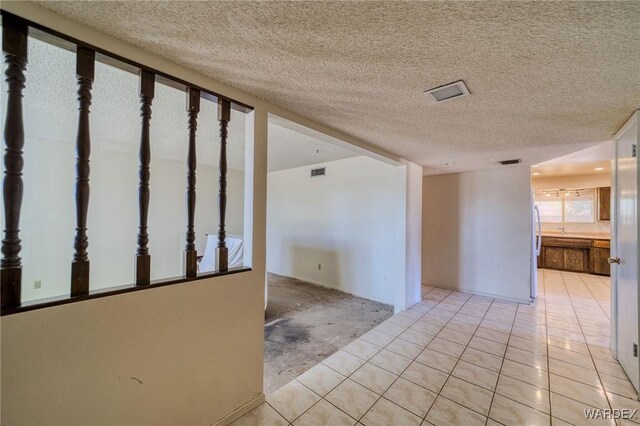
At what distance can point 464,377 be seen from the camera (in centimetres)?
218

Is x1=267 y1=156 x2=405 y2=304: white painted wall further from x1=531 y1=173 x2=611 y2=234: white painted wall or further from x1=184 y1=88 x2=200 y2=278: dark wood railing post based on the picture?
x1=531 y1=173 x2=611 y2=234: white painted wall

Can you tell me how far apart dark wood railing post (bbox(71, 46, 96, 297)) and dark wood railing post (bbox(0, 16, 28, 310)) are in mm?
174

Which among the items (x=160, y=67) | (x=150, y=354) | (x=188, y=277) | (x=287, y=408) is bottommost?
(x=287, y=408)

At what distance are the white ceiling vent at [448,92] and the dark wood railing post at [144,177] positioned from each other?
67.5 inches

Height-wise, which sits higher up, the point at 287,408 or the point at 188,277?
the point at 188,277

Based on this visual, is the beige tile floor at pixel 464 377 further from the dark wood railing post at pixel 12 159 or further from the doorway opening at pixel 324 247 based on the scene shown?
the dark wood railing post at pixel 12 159

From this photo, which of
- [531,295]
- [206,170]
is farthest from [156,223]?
[531,295]

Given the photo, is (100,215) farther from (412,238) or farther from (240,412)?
(412,238)

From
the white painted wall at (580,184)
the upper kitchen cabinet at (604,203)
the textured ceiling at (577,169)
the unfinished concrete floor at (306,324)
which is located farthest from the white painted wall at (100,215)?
the upper kitchen cabinet at (604,203)

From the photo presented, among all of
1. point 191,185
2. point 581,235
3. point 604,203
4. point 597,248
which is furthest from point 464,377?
point 604,203

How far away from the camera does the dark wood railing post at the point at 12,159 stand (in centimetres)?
104

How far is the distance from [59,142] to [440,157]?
219 inches

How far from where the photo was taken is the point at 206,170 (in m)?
5.49

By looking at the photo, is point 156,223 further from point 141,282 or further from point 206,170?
point 141,282
